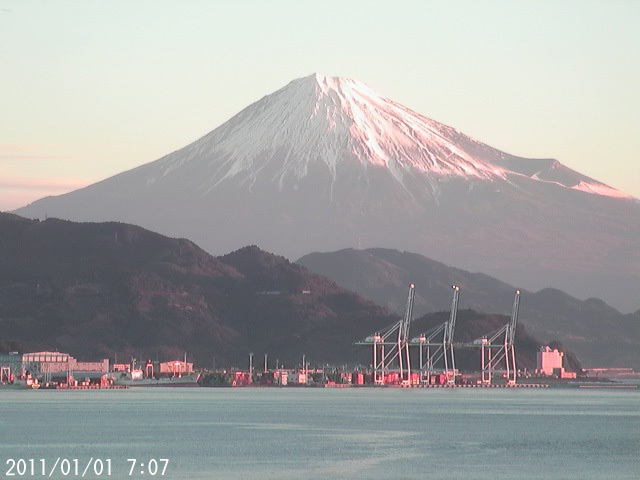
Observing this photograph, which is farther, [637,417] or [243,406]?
[243,406]

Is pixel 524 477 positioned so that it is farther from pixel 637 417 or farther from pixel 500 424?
pixel 637 417

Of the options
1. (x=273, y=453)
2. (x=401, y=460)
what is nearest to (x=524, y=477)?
(x=401, y=460)

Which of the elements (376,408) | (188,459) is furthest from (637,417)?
(188,459)

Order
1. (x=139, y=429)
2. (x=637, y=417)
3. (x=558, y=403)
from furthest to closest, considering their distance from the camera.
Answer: (x=558, y=403) → (x=637, y=417) → (x=139, y=429)

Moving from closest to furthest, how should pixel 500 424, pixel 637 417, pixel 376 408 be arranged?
pixel 500 424
pixel 637 417
pixel 376 408

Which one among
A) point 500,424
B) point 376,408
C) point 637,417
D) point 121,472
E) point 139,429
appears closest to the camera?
point 121,472

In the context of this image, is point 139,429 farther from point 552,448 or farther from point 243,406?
point 243,406
